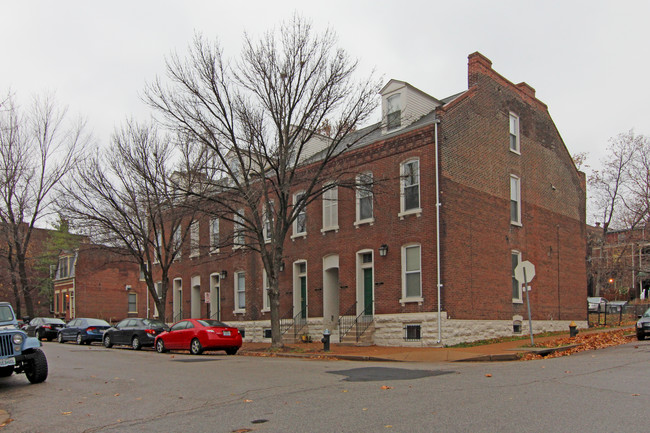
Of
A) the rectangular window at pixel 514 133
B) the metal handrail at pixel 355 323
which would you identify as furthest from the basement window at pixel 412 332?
the rectangular window at pixel 514 133

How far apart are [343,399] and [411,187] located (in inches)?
588

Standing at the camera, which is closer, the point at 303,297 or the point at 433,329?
the point at 433,329

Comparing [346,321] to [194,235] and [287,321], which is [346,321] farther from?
[194,235]

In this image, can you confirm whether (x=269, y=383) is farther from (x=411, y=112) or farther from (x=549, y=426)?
(x=411, y=112)

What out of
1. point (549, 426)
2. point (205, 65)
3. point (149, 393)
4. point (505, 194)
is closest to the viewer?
point (549, 426)

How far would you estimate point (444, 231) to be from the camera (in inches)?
875

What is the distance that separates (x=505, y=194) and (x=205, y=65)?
44.5 ft

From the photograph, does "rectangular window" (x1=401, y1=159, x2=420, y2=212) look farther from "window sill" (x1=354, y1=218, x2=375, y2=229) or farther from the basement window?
the basement window

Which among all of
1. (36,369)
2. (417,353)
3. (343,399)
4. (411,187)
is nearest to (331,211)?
(411,187)

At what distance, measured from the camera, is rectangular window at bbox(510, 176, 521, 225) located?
86.9ft

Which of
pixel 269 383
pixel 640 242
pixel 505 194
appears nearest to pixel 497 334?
pixel 505 194

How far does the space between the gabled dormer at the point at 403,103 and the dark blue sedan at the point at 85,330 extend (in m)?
17.9

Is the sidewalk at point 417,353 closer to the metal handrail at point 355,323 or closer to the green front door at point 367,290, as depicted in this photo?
the metal handrail at point 355,323

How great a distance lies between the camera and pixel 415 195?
77.2 ft
